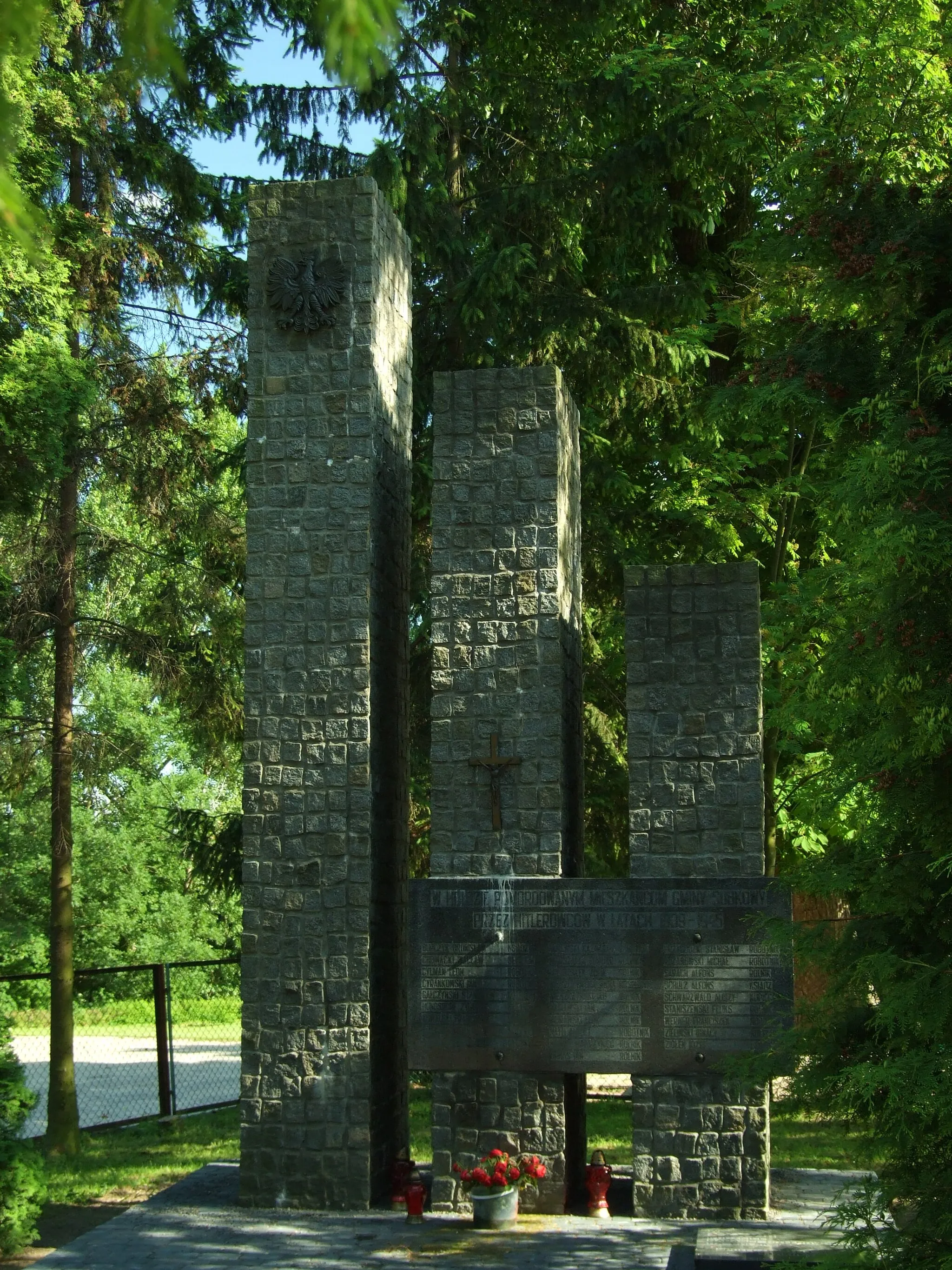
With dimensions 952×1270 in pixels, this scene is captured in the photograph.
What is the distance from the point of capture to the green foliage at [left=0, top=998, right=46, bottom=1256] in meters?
7.04

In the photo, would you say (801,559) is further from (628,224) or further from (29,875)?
(29,875)

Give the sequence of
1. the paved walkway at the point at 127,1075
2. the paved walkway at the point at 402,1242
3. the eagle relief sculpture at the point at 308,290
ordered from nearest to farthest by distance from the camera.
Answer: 1. the paved walkway at the point at 402,1242
2. the eagle relief sculpture at the point at 308,290
3. the paved walkway at the point at 127,1075

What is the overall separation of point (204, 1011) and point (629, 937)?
17.2 meters

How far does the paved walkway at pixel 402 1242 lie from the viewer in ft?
21.4

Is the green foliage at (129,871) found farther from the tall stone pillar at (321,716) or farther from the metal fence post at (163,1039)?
the tall stone pillar at (321,716)

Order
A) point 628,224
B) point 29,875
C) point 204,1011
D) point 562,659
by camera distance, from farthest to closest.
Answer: point 204,1011 → point 29,875 → point 628,224 → point 562,659

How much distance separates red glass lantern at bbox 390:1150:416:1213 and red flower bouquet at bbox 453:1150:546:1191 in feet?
1.44

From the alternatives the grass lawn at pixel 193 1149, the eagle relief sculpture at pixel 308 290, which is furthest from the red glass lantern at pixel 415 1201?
the eagle relief sculpture at pixel 308 290

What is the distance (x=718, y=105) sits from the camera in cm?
1149

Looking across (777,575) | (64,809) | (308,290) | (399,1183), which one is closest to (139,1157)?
(64,809)

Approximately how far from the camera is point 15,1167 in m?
7.05

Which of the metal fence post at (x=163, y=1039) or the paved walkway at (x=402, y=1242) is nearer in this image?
the paved walkway at (x=402, y=1242)

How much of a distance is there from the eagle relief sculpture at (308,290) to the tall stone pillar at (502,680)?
0.80 m

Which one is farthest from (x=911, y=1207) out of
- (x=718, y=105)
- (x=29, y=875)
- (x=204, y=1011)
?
(x=204, y=1011)
